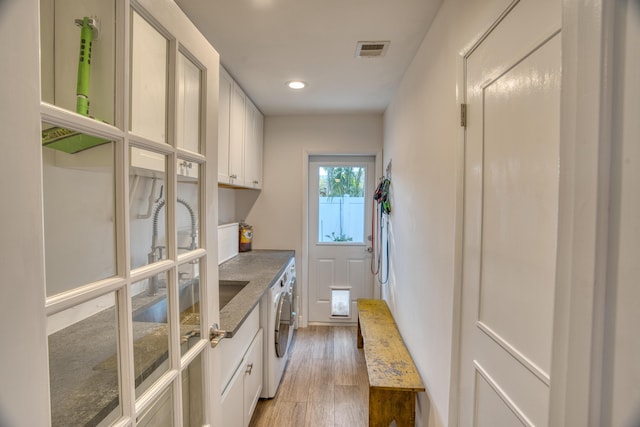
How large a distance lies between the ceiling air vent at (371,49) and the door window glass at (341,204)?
1591mm

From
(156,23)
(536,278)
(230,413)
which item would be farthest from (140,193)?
(230,413)

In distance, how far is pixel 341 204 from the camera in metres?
3.44

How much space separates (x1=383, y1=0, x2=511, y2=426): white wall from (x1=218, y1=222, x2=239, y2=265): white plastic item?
1.56 meters

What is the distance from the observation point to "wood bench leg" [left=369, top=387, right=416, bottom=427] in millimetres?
1535

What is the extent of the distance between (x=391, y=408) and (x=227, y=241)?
75.7 inches

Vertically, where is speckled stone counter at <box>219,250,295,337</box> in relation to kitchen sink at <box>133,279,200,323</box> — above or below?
below

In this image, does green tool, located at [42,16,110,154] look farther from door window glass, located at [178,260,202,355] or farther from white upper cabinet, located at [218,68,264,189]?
white upper cabinet, located at [218,68,264,189]

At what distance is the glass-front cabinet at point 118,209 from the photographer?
0.52 metres

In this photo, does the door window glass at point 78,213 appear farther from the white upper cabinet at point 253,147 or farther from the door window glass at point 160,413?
the white upper cabinet at point 253,147

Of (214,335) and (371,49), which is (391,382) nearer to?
(214,335)

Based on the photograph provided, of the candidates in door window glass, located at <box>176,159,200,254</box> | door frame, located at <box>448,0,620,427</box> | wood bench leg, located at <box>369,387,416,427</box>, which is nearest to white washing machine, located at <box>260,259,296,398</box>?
wood bench leg, located at <box>369,387,416,427</box>

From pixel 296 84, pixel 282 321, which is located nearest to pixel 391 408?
pixel 282 321

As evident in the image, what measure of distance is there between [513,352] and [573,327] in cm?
58

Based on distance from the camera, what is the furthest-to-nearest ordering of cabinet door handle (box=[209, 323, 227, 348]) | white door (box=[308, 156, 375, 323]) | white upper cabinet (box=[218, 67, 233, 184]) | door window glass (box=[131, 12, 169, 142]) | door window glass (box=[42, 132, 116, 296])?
1. white door (box=[308, 156, 375, 323])
2. white upper cabinet (box=[218, 67, 233, 184])
3. cabinet door handle (box=[209, 323, 227, 348])
4. door window glass (box=[131, 12, 169, 142])
5. door window glass (box=[42, 132, 116, 296])
